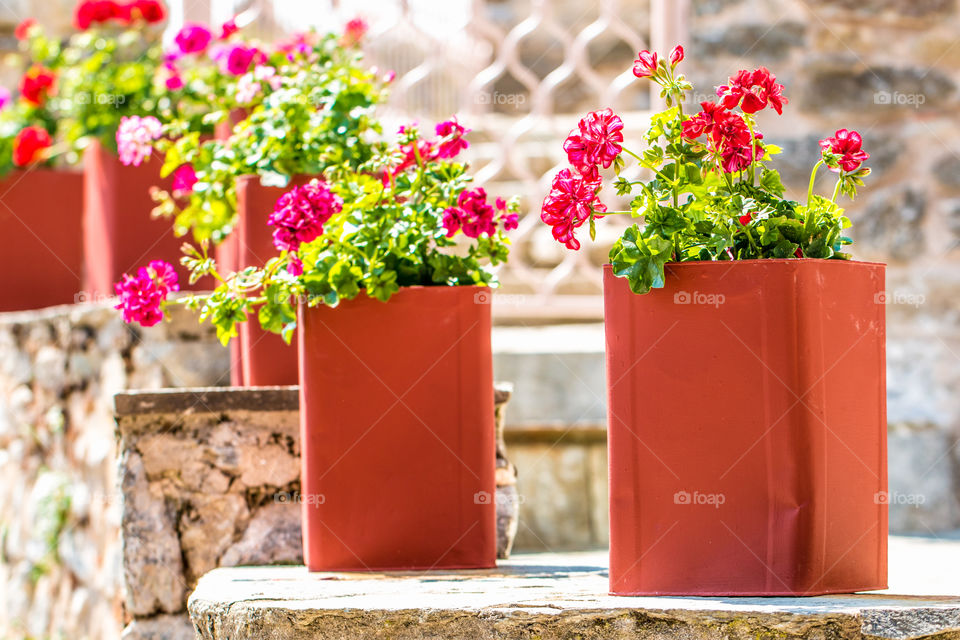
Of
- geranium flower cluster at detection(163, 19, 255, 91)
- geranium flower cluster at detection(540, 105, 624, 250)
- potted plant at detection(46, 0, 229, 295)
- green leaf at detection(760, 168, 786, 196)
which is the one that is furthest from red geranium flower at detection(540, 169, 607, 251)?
geranium flower cluster at detection(163, 19, 255, 91)

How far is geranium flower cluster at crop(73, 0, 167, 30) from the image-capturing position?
3498mm

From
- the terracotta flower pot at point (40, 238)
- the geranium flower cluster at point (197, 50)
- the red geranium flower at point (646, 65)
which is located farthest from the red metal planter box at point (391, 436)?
the terracotta flower pot at point (40, 238)

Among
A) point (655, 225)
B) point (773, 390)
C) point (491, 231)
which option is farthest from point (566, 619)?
point (491, 231)

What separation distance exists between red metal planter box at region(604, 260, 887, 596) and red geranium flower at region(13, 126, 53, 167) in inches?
95.9

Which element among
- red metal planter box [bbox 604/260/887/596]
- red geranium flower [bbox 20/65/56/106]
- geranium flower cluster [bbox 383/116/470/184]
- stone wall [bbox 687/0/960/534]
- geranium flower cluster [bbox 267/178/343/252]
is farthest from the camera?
red geranium flower [bbox 20/65/56/106]

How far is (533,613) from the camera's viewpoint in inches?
53.1

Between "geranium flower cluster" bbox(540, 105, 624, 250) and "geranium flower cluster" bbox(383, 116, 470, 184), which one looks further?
"geranium flower cluster" bbox(383, 116, 470, 184)

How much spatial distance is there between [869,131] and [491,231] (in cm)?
174

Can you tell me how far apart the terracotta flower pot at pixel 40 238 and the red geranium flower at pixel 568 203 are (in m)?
2.25

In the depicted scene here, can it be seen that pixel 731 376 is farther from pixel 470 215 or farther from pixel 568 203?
pixel 470 215

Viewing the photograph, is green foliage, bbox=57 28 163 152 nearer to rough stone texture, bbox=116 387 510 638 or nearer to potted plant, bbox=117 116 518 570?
rough stone texture, bbox=116 387 510 638

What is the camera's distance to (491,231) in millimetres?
1832

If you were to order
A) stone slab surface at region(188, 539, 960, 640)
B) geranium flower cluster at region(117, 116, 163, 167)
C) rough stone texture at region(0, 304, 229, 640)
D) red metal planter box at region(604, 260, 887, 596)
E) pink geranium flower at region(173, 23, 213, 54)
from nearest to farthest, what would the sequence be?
1. stone slab surface at region(188, 539, 960, 640)
2. red metal planter box at region(604, 260, 887, 596)
3. geranium flower cluster at region(117, 116, 163, 167)
4. rough stone texture at region(0, 304, 229, 640)
5. pink geranium flower at region(173, 23, 213, 54)

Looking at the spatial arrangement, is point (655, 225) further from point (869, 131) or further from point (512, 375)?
point (869, 131)
